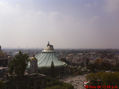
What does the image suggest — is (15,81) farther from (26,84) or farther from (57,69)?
(57,69)

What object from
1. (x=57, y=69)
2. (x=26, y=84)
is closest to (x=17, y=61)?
(x=26, y=84)

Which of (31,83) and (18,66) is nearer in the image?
(18,66)

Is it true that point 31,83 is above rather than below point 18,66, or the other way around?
below

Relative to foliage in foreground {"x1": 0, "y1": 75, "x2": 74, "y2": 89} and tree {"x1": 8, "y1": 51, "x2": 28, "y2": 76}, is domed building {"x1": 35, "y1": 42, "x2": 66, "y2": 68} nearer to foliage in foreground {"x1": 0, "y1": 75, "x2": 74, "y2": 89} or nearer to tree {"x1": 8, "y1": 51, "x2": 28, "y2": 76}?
foliage in foreground {"x1": 0, "y1": 75, "x2": 74, "y2": 89}

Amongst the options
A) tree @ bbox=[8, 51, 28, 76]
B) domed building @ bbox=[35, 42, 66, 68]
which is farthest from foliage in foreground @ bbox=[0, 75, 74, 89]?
domed building @ bbox=[35, 42, 66, 68]

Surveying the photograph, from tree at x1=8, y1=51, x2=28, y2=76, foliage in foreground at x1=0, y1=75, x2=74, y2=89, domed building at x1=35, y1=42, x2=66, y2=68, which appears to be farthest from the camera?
domed building at x1=35, y1=42, x2=66, y2=68

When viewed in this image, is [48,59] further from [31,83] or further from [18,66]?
[18,66]

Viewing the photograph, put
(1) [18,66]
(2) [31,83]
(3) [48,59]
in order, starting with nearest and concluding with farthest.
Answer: (1) [18,66]
(2) [31,83]
(3) [48,59]

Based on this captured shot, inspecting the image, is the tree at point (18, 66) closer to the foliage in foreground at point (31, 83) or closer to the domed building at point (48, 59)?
the foliage in foreground at point (31, 83)

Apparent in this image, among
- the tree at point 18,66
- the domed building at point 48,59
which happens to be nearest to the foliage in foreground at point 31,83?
the tree at point 18,66

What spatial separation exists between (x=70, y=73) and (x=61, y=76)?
5816 millimetres

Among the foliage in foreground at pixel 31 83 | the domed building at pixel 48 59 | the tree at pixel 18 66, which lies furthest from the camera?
the domed building at pixel 48 59

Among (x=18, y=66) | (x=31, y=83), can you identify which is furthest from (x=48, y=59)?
(x=18, y=66)

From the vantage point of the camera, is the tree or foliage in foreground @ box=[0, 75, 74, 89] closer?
foliage in foreground @ box=[0, 75, 74, 89]
